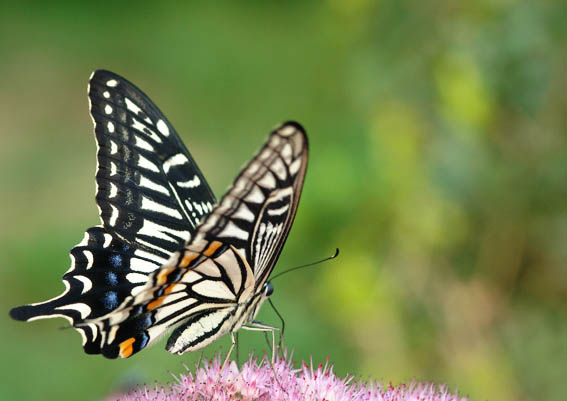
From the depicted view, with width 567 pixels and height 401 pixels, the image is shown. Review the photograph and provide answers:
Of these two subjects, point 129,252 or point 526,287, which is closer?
point 129,252

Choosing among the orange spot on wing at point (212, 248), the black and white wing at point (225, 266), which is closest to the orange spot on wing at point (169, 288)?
the black and white wing at point (225, 266)

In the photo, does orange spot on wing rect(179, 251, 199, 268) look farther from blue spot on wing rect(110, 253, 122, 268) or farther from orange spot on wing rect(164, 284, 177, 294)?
blue spot on wing rect(110, 253, 122, 268)

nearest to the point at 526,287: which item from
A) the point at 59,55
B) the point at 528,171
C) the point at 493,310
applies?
the point at 493,310

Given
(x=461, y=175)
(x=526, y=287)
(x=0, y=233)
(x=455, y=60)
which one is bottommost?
(x=0, y=233)

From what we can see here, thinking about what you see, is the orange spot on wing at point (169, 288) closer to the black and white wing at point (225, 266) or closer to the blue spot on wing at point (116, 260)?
the black and white wing at point (225, 266)

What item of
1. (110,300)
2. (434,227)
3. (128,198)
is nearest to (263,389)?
(110,300)

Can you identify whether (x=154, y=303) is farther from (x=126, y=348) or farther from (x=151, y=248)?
(x=151, y=248)

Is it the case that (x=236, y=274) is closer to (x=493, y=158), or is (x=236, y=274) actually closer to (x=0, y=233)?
(x=493, y=158)

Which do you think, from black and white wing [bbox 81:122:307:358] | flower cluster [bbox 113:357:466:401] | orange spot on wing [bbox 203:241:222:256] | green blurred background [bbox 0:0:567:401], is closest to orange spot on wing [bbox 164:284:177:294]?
black and white wing [bbox 81:122:307:358]
